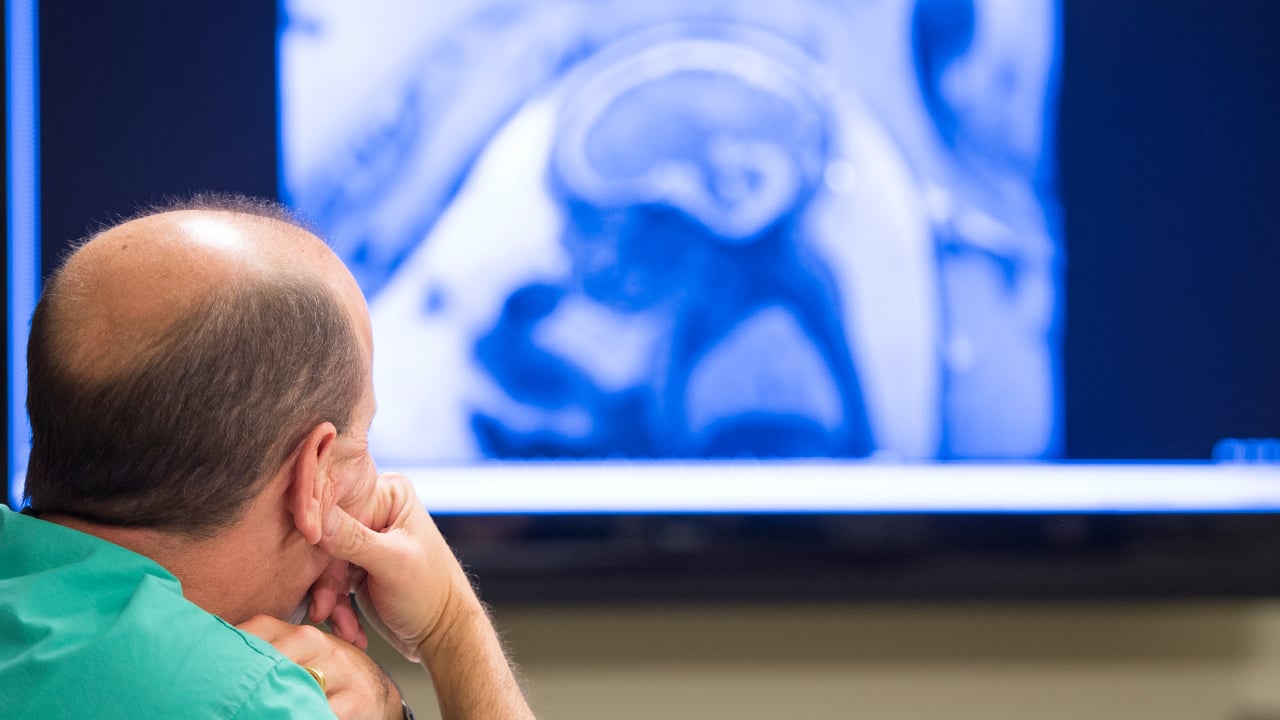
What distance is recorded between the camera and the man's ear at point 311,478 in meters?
0.87

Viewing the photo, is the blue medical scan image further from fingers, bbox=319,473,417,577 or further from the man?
the man

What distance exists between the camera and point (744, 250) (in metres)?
1.61

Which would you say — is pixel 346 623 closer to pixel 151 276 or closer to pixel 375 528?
pixel 375 528

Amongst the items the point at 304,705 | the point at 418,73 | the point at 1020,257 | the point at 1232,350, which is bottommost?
the point at 304,705

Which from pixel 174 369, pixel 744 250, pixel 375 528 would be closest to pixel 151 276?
pixel 174 369

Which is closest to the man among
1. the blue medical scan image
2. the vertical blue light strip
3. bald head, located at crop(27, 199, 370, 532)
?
bald head, located at crop(27, 199, 370, 532)

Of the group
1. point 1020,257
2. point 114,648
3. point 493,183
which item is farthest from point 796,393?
point 114,648

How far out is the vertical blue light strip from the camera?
1.59 metres

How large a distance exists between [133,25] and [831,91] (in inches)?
40.3

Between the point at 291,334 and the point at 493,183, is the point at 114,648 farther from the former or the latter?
the point at 493,183

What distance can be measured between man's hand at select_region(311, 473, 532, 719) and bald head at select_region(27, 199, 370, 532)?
0.22 metres

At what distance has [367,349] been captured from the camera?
3.07 ft

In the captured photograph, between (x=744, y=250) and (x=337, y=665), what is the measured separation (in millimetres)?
870

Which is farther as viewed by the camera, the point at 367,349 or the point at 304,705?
the point at 367,349
